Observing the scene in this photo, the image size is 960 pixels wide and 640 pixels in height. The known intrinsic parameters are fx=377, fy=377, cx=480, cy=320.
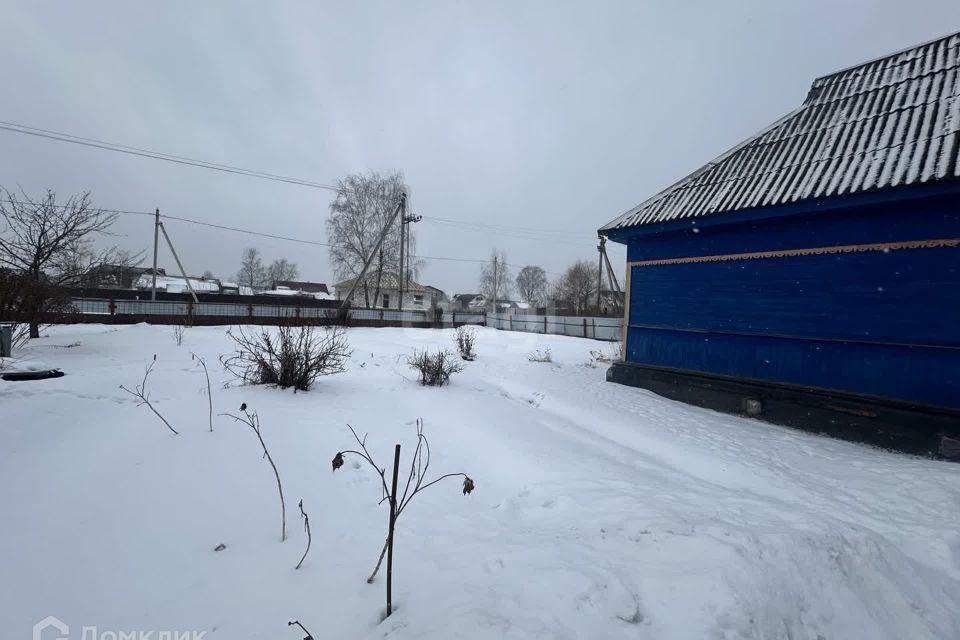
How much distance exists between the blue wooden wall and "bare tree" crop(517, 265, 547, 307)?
191 feet

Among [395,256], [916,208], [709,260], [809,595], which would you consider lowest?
[809,595]

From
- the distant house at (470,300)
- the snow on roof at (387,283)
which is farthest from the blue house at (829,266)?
the distant house at (470,300)

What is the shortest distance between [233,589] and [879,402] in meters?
6.89

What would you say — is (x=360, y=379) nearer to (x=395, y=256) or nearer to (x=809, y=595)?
(x=809, y=595)

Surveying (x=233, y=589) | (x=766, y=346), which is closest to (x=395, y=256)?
(x=766, y=346)

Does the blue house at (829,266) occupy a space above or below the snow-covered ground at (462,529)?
above

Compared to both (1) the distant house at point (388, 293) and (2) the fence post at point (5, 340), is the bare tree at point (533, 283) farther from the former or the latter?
(2) the fence post at point (5, 340)

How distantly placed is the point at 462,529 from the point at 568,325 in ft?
67.0

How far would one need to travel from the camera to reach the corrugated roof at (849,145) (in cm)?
462

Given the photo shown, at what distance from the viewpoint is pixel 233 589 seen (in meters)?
1.83

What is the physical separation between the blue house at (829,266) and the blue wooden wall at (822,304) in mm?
15

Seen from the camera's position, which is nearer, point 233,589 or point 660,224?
point 233,589

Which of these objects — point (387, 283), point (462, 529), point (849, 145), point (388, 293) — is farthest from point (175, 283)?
point (849, 145)

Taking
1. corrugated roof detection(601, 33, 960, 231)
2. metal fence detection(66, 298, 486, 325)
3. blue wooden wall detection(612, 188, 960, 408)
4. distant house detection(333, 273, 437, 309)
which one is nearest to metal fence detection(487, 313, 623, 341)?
metal fence detection(66, 298, 486, 325)
